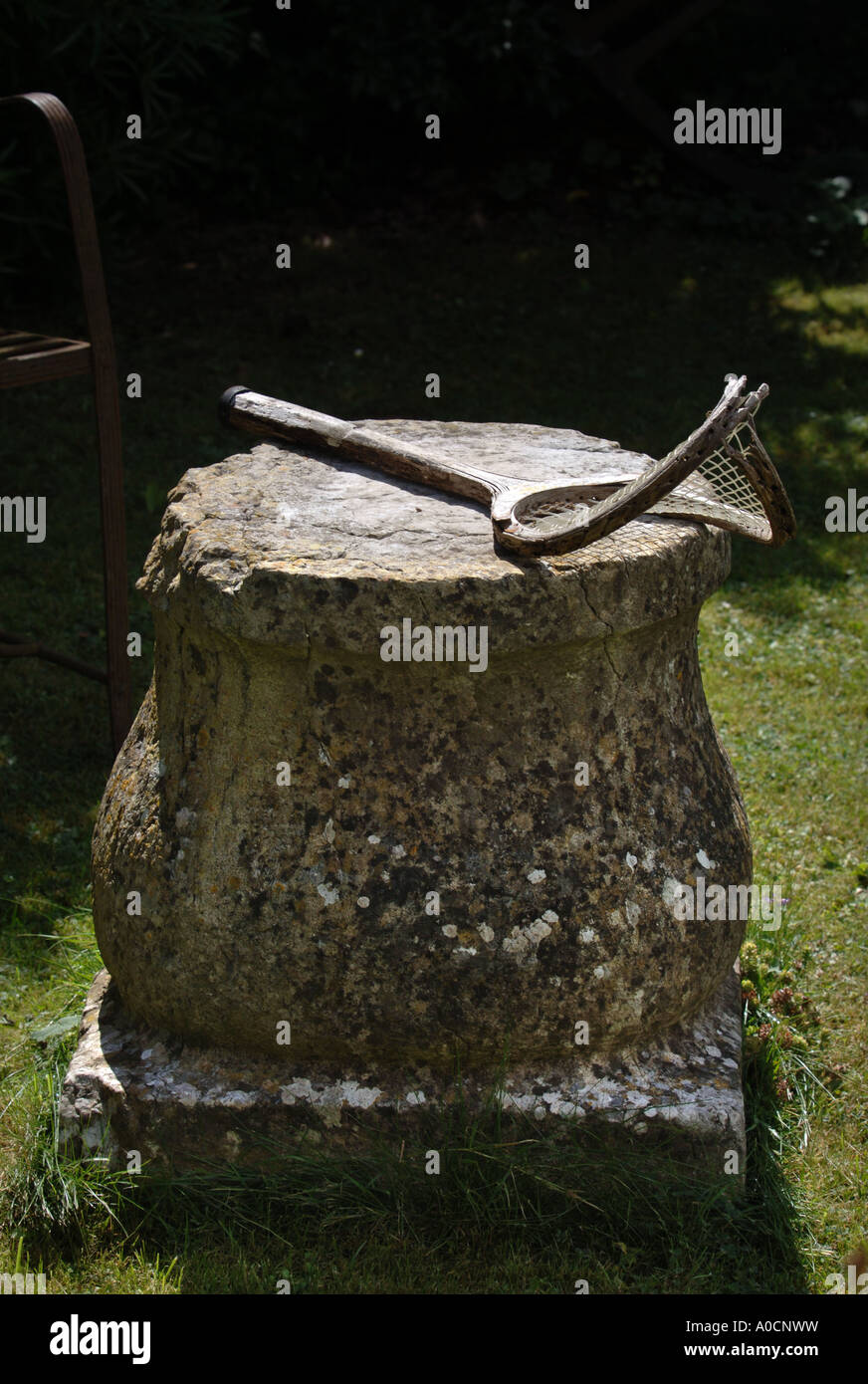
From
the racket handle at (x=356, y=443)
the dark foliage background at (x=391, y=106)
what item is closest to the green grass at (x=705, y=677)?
the dark foliage background at (x=391, y=106)

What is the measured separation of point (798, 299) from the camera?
304 inches

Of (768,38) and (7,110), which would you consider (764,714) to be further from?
(768,38)

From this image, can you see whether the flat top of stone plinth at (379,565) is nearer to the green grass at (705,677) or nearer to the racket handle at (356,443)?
the racket handle at (356,443)

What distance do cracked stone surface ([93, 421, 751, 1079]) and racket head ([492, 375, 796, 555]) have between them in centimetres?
7

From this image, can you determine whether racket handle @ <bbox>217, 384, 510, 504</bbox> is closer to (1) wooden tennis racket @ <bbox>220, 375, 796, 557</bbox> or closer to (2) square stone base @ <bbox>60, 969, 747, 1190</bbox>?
(1) wooden tennis racket @ <bbox>220, 375, 796, 557</bbox>

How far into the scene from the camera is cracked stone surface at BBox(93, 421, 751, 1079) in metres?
2.28

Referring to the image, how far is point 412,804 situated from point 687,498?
0.78 meters

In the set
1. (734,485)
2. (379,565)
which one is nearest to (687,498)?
(734,485)

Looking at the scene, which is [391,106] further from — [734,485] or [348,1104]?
[348,1104]

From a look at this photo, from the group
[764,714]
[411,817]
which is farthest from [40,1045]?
[764,714]

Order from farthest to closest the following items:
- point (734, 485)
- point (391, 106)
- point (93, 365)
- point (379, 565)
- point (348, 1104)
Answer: point (391, 106)
point (93, 365)
point (734, 485)
point (348, 1104)
point (379, 565)

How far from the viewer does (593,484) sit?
8.36ft

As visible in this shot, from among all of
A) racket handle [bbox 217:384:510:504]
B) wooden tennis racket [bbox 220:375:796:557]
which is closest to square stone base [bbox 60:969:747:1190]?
wooden tennis racket [bbox 220:375:796:557]

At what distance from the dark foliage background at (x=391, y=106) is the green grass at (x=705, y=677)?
1.08 feet
